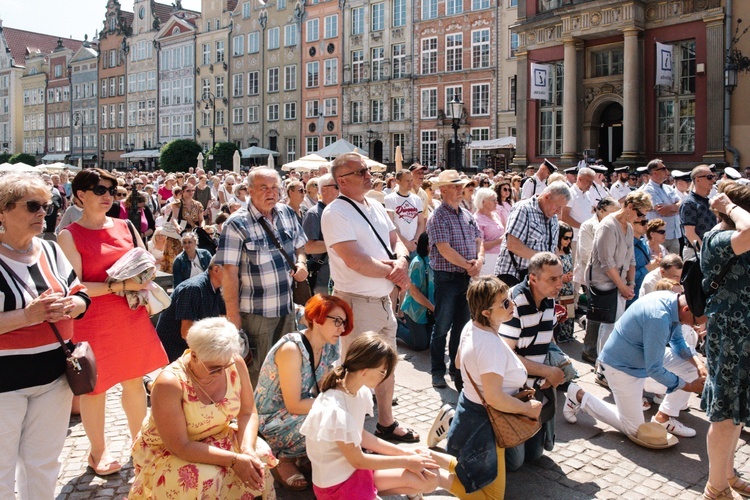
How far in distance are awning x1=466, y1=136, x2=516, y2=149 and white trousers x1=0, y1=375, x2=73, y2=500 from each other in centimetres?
3392

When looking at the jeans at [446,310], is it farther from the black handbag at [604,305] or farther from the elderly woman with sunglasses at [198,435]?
the elderly woman with sunglasses at [198,435]

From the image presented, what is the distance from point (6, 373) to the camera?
349cm

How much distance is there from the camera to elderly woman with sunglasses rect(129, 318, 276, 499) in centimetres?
369

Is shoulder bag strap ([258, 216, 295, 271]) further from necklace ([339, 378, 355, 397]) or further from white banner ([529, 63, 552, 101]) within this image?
white banner ([529, 63, 552, 101])

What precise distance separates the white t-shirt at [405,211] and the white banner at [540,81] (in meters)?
20.3

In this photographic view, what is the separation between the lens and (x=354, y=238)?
5.11 meters

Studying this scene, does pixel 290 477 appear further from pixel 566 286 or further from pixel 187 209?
pixel 187 209

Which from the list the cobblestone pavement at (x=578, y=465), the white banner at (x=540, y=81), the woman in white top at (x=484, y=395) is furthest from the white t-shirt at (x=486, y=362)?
the white banner at (x=540, y=81)

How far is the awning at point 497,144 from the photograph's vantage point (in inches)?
1421

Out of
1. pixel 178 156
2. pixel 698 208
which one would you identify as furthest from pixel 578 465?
pixel 178 156

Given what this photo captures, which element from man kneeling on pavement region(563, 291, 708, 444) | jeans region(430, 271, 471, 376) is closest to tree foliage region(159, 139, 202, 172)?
jeans region(430, 271, 471, 376)

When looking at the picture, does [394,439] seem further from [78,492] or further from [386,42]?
[386,42]

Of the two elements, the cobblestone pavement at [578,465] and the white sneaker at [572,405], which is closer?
the cobblestone pavement at [578,465]

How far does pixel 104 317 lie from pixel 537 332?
295 cm
